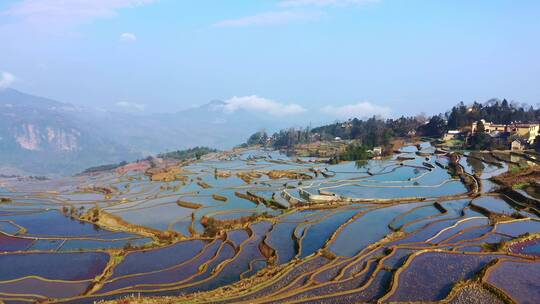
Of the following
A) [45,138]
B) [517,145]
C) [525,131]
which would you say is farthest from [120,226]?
[45,138]

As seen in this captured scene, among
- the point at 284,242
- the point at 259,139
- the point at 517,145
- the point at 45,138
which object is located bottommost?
the point at 284,242

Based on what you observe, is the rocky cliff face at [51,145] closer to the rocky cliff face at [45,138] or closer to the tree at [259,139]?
the rocky cliff face at [45,138]

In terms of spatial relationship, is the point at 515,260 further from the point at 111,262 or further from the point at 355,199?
the point at 111,262

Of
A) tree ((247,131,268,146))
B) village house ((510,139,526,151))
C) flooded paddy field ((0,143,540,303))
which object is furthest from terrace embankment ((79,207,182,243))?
tree ((247,131,268,146))

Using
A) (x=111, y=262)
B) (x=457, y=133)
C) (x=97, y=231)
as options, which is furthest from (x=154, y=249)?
(x=457, y=133)

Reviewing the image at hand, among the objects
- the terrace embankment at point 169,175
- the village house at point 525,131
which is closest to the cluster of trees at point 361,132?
the village house at point 525,131

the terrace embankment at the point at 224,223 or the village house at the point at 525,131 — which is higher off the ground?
the village house at the point at 525,131

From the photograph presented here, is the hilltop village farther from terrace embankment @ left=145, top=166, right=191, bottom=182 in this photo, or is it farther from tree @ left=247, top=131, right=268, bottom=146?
terrace embankment @ left=145, top=166, right=191, bottom=182

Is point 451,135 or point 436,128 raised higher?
point 436,128

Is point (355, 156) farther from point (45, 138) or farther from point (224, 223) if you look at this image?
point (45, 138)
